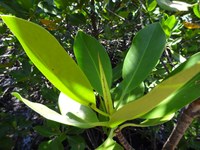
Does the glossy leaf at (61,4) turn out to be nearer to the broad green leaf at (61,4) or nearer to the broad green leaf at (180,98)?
the broad green leaf at (61,4)

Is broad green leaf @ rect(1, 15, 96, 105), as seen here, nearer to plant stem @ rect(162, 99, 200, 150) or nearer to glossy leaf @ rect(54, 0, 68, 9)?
plant stem @ rect(162, 99, 200, 150)

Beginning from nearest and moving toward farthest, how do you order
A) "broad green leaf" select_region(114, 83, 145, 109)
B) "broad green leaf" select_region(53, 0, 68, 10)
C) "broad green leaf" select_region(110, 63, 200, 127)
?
"broad green leaf" select_region(110, 63, 200, 127), "broad green leaf" select_region(114, 83, 145, 109), "broad green leaf" select_region(53, 0, 68, 10)

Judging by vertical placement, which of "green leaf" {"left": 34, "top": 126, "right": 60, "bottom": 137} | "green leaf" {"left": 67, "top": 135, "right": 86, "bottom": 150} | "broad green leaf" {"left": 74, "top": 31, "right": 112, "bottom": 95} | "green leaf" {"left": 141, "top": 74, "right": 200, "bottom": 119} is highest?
"broad green leaf" {"left": 74, "top": 31, "right": 112, "bottom": 95}

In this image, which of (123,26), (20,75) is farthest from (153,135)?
(20,75)

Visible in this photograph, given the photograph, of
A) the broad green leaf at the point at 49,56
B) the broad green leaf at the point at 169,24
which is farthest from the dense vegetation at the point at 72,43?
the broad green leaf at the point at 49,56

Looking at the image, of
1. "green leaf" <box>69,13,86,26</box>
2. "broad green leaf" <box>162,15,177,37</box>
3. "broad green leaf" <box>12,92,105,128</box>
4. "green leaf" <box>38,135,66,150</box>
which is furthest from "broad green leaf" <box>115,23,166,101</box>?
"green leaf" <box>69,13,86,26</box>

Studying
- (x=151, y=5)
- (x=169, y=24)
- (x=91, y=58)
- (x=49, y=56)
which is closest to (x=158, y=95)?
(x=49, y=56)

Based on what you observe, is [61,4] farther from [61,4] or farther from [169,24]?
[169,24]
